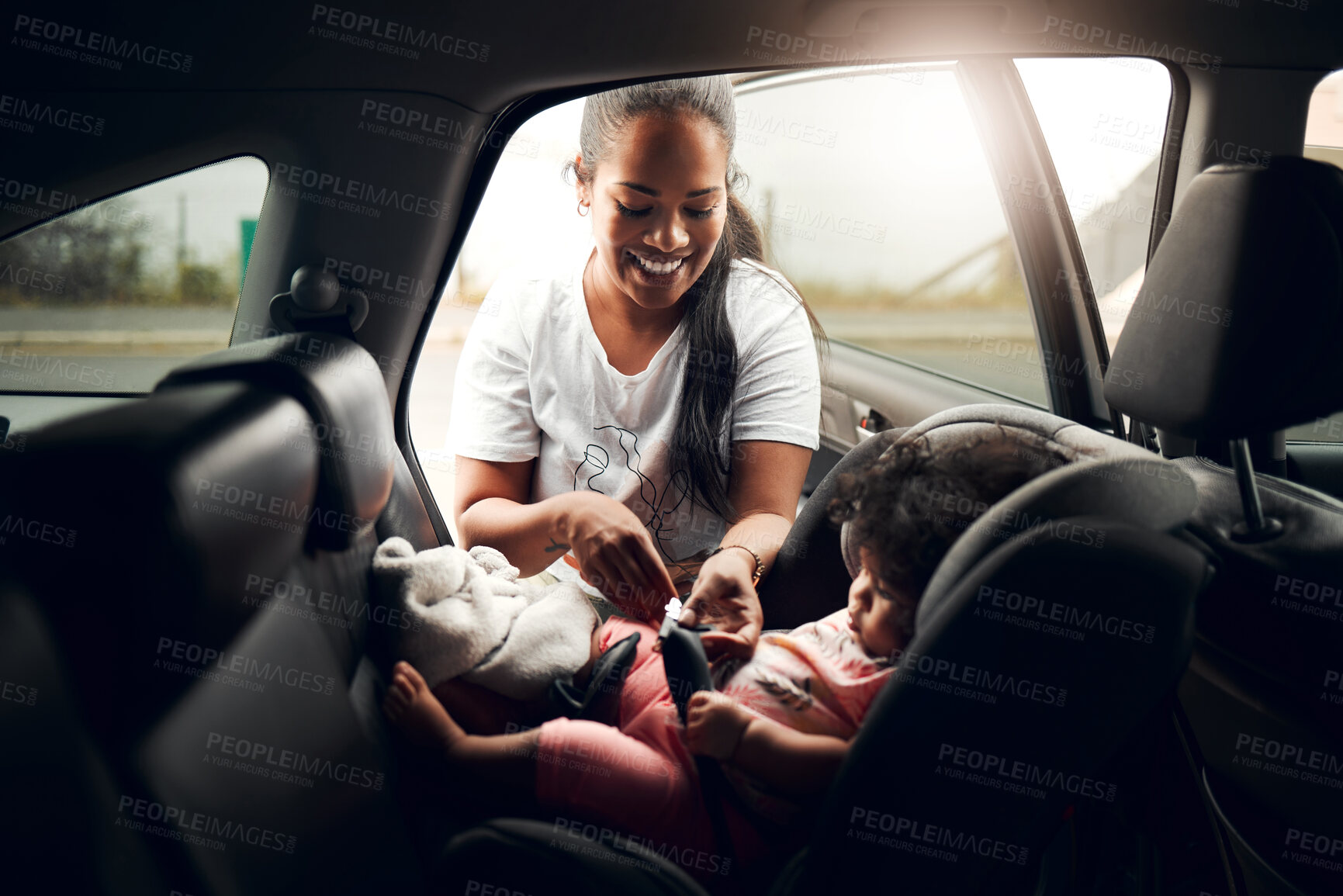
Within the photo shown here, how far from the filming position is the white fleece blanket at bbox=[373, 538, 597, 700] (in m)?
1.17

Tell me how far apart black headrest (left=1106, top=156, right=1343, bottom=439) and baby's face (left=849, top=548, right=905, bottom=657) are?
1.43 feet

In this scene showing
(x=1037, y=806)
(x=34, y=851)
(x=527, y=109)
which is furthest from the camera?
(x=527, y=109)

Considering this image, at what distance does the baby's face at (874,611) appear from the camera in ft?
3.85

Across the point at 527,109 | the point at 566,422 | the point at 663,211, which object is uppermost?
the point at 527,109

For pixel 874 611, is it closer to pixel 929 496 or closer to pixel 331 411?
pixel 929 496

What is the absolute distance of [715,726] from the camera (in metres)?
1.12

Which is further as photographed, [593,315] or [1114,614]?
[593,315]

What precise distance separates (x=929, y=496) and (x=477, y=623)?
0.65 meters

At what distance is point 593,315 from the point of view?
1729 mm

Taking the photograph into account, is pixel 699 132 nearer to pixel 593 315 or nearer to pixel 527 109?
pixel 527 109

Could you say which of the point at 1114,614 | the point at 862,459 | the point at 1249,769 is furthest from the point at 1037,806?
the point at 862,459

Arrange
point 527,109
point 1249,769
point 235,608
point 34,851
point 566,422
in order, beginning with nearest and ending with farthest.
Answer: point 34,851 → point 235,608 → point 1249,769 → point 527,109 → point 566,422

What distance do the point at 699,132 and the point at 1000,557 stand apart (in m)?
0.91

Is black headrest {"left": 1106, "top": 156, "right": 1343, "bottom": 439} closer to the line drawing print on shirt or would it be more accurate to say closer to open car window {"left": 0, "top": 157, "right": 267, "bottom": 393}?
the line drawing print on shirt
